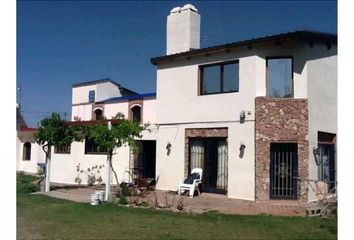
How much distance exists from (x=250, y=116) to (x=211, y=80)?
183 cm

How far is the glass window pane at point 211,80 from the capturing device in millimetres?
10891

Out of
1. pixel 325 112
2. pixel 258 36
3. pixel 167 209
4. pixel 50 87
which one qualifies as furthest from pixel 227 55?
pixel 50 87

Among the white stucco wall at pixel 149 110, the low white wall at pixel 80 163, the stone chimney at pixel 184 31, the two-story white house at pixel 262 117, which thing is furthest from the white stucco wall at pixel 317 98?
the low white wall at pixel 80 163

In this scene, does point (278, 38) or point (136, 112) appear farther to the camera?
point (136, 112)

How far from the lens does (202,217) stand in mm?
7207

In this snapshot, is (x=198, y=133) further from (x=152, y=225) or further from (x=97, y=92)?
(x=97, y=92)

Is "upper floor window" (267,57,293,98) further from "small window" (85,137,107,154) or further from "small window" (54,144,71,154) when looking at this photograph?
"small window" (54,144,71,154)

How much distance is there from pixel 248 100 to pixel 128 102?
6.16 meters

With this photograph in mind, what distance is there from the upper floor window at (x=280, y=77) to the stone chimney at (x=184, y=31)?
11.6 feet

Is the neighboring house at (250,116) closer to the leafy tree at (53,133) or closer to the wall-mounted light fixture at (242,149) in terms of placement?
the wall-mounted light fixture at (242,149)

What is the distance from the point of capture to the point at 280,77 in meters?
9.95

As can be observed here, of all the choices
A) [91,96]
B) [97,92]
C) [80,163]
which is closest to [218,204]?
[80,163]

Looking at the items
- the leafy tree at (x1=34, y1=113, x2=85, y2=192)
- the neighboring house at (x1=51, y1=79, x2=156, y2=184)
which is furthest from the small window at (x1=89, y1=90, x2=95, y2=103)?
the leafy tree at (x1=34, y1=113, x2=85, y2=192)
